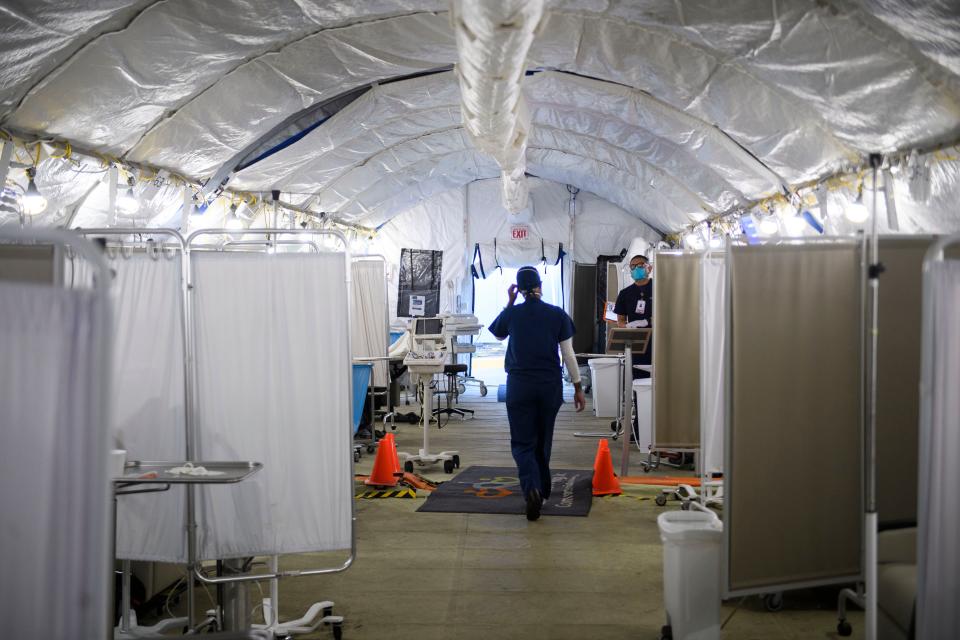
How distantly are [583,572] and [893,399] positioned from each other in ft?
6.33

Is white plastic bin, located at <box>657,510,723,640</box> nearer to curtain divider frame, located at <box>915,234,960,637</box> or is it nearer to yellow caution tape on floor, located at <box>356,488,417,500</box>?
curtain divider frame, located at <box>915,234,960,637</box>

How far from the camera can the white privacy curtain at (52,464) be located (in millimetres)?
1703

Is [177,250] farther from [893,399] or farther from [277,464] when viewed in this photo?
[893,399]

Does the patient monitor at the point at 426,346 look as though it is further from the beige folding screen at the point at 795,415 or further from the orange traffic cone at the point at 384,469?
the beige folding screen at the point at 795,415

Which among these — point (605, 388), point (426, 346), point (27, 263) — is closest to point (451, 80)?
point (426, 346)

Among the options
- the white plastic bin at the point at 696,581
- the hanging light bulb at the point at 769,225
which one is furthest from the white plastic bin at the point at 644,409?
the white plastic bin at the point at 696,581

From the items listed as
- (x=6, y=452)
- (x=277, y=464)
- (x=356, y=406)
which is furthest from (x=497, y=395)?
(x=6, y=452)

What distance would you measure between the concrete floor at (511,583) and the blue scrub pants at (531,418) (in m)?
0.39

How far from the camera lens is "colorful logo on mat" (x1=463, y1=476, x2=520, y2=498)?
6395mm

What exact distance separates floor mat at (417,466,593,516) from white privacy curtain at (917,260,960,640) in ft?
12.4

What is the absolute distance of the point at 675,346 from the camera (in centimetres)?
582

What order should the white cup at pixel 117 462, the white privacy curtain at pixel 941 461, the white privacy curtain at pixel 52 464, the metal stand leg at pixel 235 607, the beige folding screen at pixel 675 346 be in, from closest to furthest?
the white privacy curtain at pixel 52 464
the white privacy curtain at pixel 941 461
the white cup at pixel 117 462
the metal stand leg at pixel 235 607
the beige folding screen at pixel 675 346

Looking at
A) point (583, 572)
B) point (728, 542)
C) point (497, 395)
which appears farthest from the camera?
point (497, 395)

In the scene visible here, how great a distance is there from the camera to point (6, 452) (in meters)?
1.72
